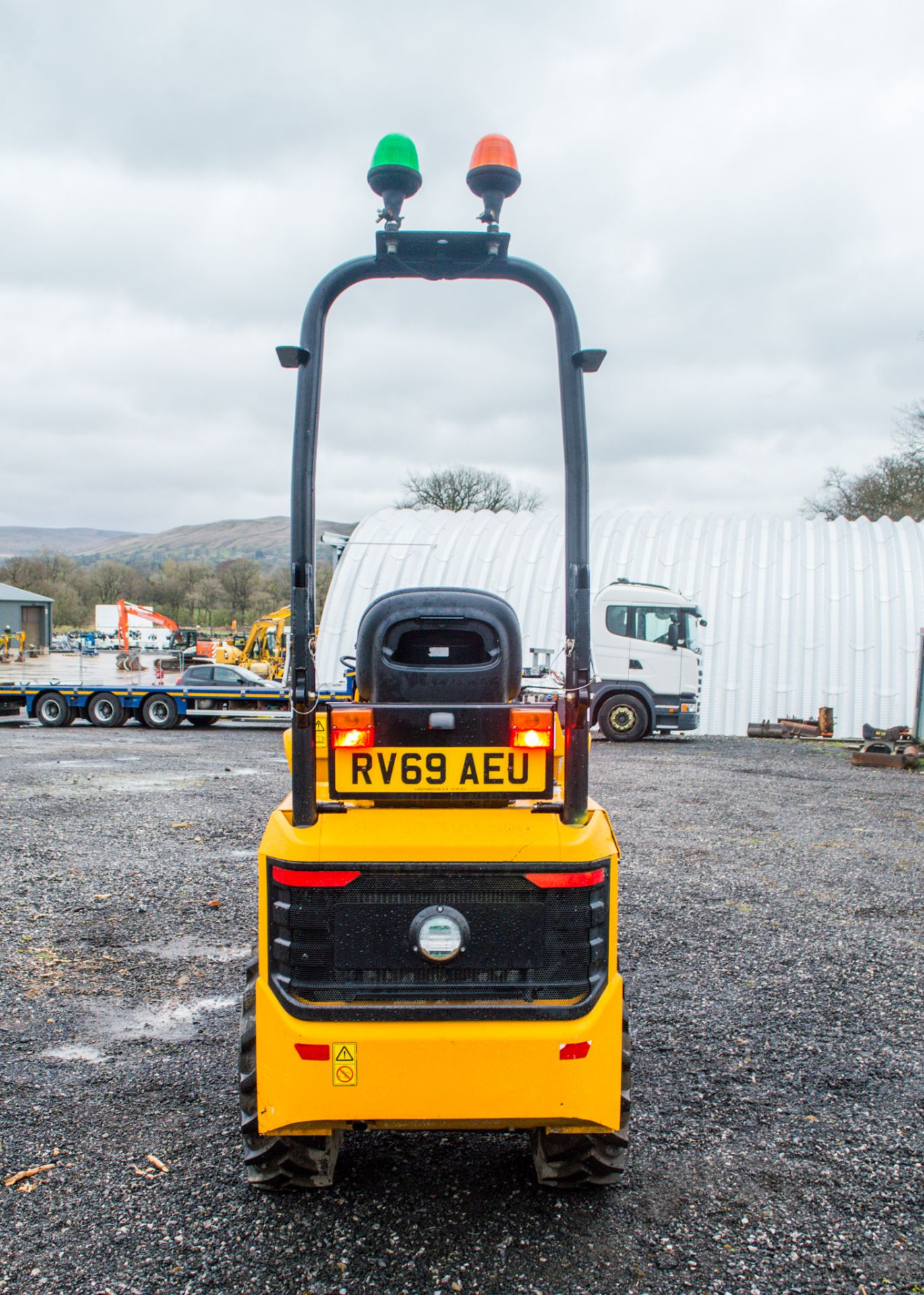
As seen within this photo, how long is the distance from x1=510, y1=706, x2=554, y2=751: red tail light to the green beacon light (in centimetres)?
168

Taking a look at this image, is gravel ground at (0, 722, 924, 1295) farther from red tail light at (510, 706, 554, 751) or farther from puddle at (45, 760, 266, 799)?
puddle at (45, 760, 266, 799)

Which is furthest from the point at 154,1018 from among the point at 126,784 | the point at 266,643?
the point at 266,643

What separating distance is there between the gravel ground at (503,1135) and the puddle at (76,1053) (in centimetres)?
2

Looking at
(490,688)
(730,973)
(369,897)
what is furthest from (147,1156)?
(730,973)

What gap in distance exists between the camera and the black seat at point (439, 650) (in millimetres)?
3619

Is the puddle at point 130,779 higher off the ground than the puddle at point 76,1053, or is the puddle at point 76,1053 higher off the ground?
the puddle at point 130,779

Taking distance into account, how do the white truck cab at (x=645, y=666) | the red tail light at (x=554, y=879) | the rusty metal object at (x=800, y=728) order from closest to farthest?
the red tail light at (x=554, y=879) → the white truck cab at (x=645, y=666) → the rusty metal object at (x=800, y=728)

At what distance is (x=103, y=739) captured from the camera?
64.8ft

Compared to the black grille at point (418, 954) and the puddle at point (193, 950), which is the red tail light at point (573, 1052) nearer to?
the black grille at point (418, 954)

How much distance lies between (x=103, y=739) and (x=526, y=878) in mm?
18418

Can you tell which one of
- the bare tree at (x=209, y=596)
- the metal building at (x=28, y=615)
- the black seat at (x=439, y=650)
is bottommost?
the black seat at (x=439, y=650)

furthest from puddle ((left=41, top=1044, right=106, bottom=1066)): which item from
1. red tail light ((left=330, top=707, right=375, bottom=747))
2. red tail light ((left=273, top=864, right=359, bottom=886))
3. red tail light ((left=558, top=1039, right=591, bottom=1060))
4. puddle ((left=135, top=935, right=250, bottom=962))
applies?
red tail light ((left=558, top=1039, right=591, bottom=1060))

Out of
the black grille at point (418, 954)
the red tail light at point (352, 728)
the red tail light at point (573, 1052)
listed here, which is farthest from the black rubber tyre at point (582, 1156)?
the red tail light at point (352, 728)

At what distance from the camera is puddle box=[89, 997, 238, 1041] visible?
4.80 m
